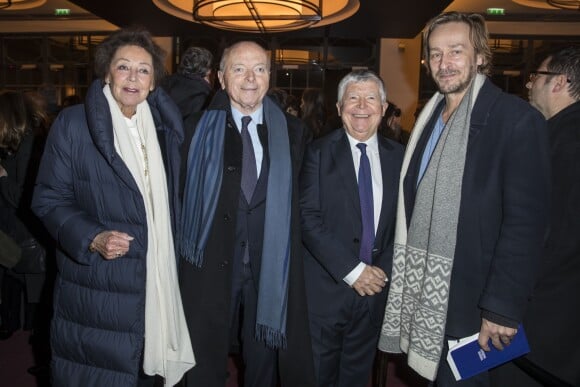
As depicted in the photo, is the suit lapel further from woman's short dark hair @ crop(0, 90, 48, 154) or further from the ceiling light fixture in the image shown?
the ceiling light fixture

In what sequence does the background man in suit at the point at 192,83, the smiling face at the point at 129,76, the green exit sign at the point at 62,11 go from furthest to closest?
the green exit sign at the point at 62,11 → the background man in suit at the point at 192,83 → the smiling face at the point at 129,76

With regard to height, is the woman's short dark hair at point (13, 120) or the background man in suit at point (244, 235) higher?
the woman's short dark hair at point (13, 120)

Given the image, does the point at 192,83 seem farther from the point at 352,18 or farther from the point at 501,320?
the point at 352,18

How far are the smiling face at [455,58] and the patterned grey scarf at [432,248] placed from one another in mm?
48

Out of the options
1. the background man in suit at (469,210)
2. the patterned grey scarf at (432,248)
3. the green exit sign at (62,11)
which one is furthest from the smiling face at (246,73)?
the green exit sign at (62,11)

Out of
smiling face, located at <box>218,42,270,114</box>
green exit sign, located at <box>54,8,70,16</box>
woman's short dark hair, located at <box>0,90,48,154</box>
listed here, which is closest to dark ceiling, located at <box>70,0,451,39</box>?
green exit sign, located at <box>54,8,70,16</box>

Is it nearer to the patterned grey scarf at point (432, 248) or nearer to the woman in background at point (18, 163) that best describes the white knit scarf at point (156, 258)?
the patterned grey scarf at point (432, 248)

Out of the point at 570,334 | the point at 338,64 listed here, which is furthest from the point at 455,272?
the point at 338,64

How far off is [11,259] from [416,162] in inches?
86.5

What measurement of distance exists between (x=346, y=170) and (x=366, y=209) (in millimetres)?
200

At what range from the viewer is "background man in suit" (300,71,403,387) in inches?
83.4

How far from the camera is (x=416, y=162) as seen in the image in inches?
78.2

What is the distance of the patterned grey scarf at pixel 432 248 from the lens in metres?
1.66

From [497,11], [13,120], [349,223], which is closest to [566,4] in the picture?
[497,11]
